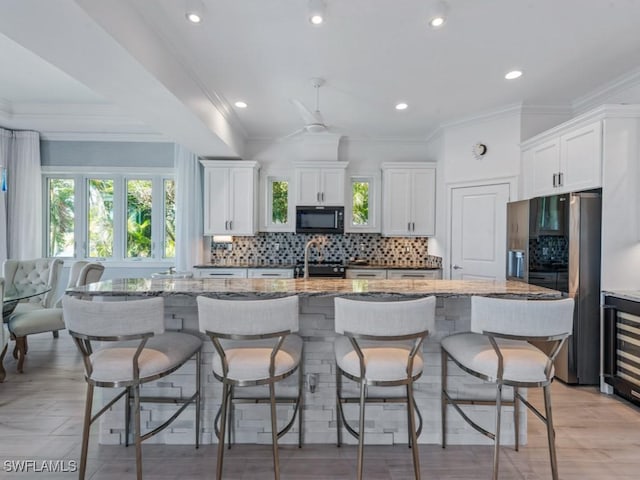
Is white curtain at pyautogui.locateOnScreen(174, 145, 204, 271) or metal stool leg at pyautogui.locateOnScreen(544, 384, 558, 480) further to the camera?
white curtain at pyautogui.locateOnScreen(174, 145, 204, 271)

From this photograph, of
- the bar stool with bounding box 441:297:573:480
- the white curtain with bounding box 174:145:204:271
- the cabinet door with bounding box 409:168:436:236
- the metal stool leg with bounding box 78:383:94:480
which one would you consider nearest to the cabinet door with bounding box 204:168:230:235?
the white curtain with bounding box 174:145:204:271

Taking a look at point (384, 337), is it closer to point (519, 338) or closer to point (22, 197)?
point (519, 338)

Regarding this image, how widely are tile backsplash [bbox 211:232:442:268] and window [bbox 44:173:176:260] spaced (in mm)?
947

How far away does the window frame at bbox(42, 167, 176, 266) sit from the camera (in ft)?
16.4

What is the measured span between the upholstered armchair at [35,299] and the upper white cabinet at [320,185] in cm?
311

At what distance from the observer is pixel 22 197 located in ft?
15.4

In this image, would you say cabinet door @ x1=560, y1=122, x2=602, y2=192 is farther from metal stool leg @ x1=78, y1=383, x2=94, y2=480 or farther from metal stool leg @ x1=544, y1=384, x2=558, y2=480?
metal stool leg @ x1=78, y1=383, x2=94, y2=480

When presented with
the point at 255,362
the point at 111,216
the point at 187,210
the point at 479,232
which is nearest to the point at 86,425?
the point at 255,362

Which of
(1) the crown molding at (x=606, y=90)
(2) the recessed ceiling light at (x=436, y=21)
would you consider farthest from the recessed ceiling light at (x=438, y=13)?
(1) the crown molding at (x=606, y=90)

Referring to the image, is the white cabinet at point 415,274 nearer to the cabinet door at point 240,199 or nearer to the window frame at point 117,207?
the cabinet door at point 240,199

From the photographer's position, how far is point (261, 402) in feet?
6.89

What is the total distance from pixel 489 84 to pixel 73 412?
4601 millimetres

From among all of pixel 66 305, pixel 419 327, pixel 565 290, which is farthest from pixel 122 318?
pixel 565 290

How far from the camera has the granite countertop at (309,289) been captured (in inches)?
73.5
